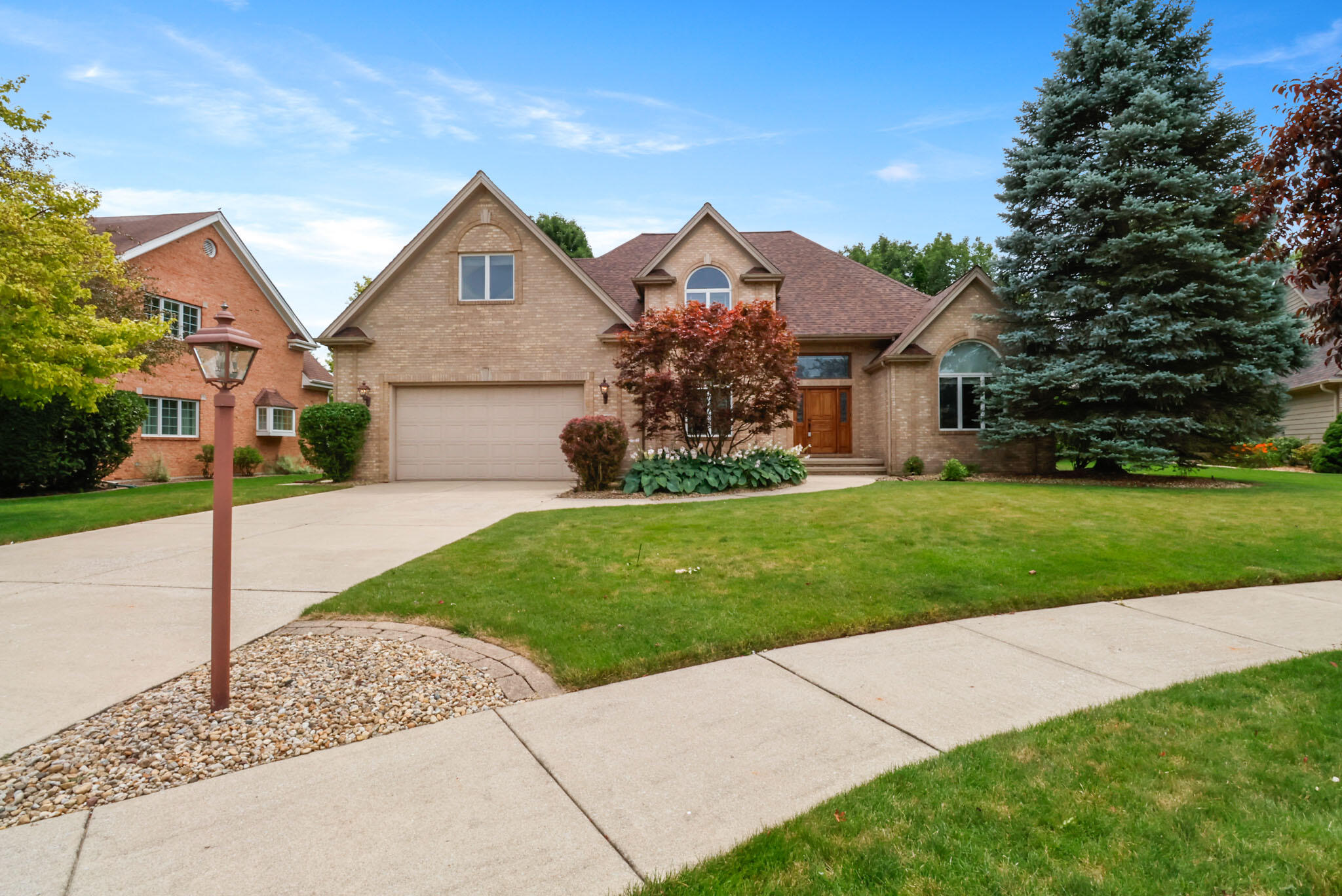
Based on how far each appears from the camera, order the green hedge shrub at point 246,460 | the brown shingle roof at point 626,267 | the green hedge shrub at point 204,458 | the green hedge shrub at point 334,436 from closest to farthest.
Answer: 1. the green hedge shrub at point 334,436
2. the brown shingle roof at point 626,267
3. the green hedge shrub at point 204,458
4. the green hedge shrub at point 246,460

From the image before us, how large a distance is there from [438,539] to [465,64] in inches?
346

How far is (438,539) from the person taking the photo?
7.77 metres

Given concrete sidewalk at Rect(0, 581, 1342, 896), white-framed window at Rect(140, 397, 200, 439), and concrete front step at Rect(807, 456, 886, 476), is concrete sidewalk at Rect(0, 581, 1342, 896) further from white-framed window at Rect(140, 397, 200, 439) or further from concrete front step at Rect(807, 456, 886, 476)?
white-framed window at Rect(140, 397, 200, 439)

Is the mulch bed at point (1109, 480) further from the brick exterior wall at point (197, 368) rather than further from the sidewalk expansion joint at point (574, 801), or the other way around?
the brick exterior wall at point (197, 368)

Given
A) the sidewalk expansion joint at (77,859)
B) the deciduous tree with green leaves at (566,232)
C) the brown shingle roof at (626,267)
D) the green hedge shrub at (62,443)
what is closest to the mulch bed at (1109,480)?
the brown shingle roof at (626,267)

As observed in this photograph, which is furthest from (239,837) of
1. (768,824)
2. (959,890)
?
(959,890)

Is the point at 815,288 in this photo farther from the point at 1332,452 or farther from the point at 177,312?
the point at 177,312

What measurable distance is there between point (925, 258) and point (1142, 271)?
2945 centimetres

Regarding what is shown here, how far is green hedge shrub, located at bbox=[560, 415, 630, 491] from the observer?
Result: 1261cm

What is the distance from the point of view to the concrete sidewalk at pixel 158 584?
12.1 feet

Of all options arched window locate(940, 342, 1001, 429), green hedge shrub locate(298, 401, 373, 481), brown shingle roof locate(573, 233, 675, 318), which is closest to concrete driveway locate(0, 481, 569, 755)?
green hedge shrub locate(298, 401, 373, 481)

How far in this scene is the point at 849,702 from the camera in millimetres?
3367

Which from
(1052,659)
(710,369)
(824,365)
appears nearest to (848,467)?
(824,365)

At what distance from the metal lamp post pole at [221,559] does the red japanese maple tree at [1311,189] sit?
6.26 metres
